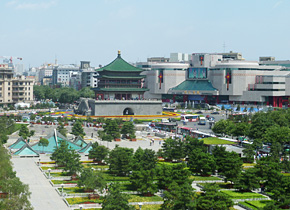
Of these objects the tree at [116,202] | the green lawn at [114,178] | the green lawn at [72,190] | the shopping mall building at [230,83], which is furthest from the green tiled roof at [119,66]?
the tree at [116,202]

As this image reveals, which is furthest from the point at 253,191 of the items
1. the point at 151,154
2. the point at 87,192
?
the point at 87,192

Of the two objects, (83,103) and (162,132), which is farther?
(83,103)

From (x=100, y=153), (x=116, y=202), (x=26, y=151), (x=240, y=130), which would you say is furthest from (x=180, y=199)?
(x=240, y=130)

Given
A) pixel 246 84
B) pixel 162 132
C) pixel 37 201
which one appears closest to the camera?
pixel 37 201

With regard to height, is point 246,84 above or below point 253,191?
above

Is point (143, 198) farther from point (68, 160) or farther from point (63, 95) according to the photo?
point (63, 95)

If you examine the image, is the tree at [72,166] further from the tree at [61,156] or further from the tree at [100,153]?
the tree at [100,153]

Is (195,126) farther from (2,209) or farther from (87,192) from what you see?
(2,209)
